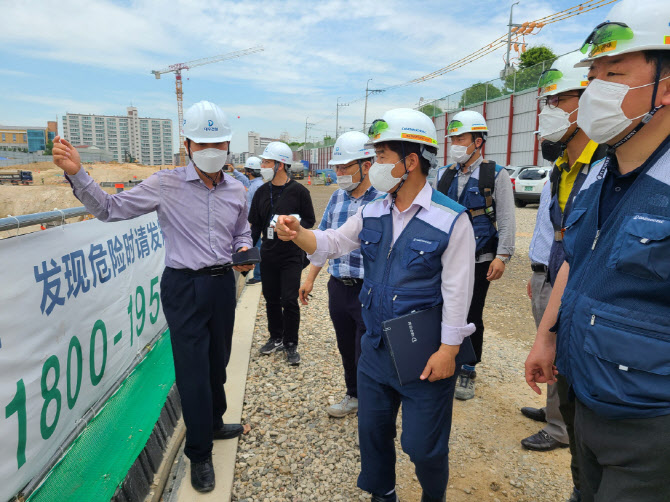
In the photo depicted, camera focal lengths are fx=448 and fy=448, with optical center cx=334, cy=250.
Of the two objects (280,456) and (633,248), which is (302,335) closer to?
(280,456)

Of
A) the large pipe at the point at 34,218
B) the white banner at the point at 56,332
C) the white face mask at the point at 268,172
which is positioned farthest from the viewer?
the white face mask at the point at 268,172

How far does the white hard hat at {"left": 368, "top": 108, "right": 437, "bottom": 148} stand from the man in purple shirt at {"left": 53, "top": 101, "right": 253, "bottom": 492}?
1.14m

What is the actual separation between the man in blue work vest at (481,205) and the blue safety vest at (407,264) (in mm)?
1676

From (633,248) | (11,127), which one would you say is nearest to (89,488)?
(633,248)

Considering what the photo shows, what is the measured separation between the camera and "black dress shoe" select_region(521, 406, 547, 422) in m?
3.65

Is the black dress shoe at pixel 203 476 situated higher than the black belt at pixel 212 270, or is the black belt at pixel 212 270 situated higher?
the black belt at pixel 212 270

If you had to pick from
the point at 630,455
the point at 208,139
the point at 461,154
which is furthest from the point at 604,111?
the point at 461,154

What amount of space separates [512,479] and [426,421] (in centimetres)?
131

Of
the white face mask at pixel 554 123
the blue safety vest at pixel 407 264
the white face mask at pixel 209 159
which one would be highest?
the white face mask at pixel 554 123

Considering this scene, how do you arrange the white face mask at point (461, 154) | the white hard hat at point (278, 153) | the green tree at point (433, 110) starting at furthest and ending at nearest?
the green tree at point (433, 110) < the white hard hat at point (278, 153) < the white face mask at point (461, 154)

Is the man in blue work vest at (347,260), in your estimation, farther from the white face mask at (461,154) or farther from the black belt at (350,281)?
the white face mask at (461,154)

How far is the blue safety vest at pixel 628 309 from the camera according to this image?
1.34 m

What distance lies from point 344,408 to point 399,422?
47 centimetres

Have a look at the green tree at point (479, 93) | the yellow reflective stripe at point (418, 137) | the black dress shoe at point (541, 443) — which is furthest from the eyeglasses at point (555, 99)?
the green tree at point (479, 93)
